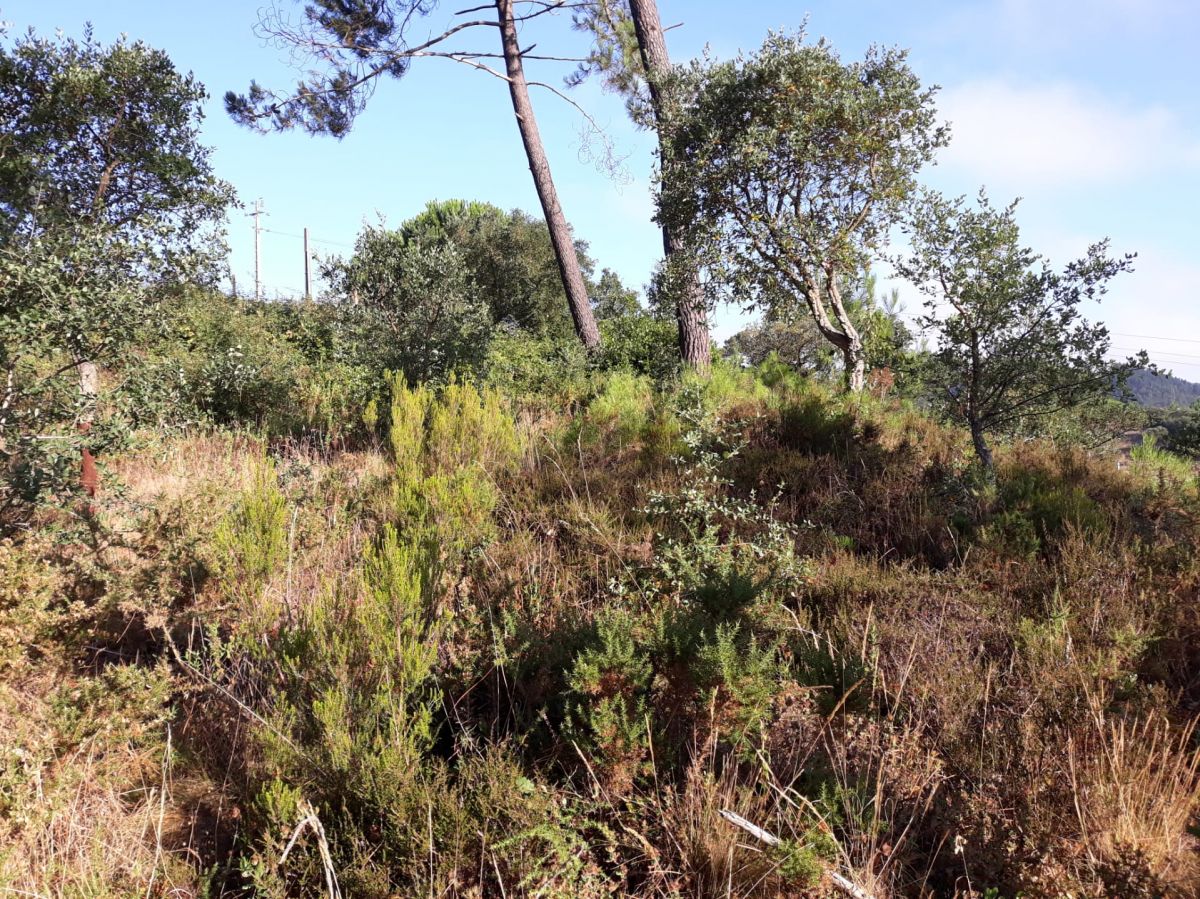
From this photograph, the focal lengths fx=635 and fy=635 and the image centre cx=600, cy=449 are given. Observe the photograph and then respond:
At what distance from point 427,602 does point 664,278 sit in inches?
188

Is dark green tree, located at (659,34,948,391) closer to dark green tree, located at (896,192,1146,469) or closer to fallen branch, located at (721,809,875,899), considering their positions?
dark green tree, located at (896,192,1146,469)

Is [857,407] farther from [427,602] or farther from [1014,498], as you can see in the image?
[427,602]

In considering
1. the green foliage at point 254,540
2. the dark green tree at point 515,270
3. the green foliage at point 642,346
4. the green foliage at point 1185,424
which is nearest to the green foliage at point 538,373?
the green foliage at point 642,346

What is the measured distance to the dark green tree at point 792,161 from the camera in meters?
5.76

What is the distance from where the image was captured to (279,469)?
522cm

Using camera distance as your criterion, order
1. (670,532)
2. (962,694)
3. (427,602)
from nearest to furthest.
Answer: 1. (962,694)
2. (427,602)
3. (670,532)

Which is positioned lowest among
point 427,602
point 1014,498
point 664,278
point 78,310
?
point 427,602

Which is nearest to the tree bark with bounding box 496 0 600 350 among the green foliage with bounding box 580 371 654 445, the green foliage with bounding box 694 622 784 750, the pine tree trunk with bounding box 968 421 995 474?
the green foliage with bounding box 580 371 654 445

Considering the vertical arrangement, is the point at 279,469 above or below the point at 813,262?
below

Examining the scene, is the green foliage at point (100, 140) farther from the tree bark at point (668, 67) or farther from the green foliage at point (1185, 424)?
the green foliage at point (1185, 424)

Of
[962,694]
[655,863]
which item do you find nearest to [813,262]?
[962,694]

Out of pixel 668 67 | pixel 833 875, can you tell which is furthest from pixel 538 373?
pixel 833 875

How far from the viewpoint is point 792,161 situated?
5.96 metres

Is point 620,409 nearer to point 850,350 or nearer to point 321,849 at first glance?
point 850,350
